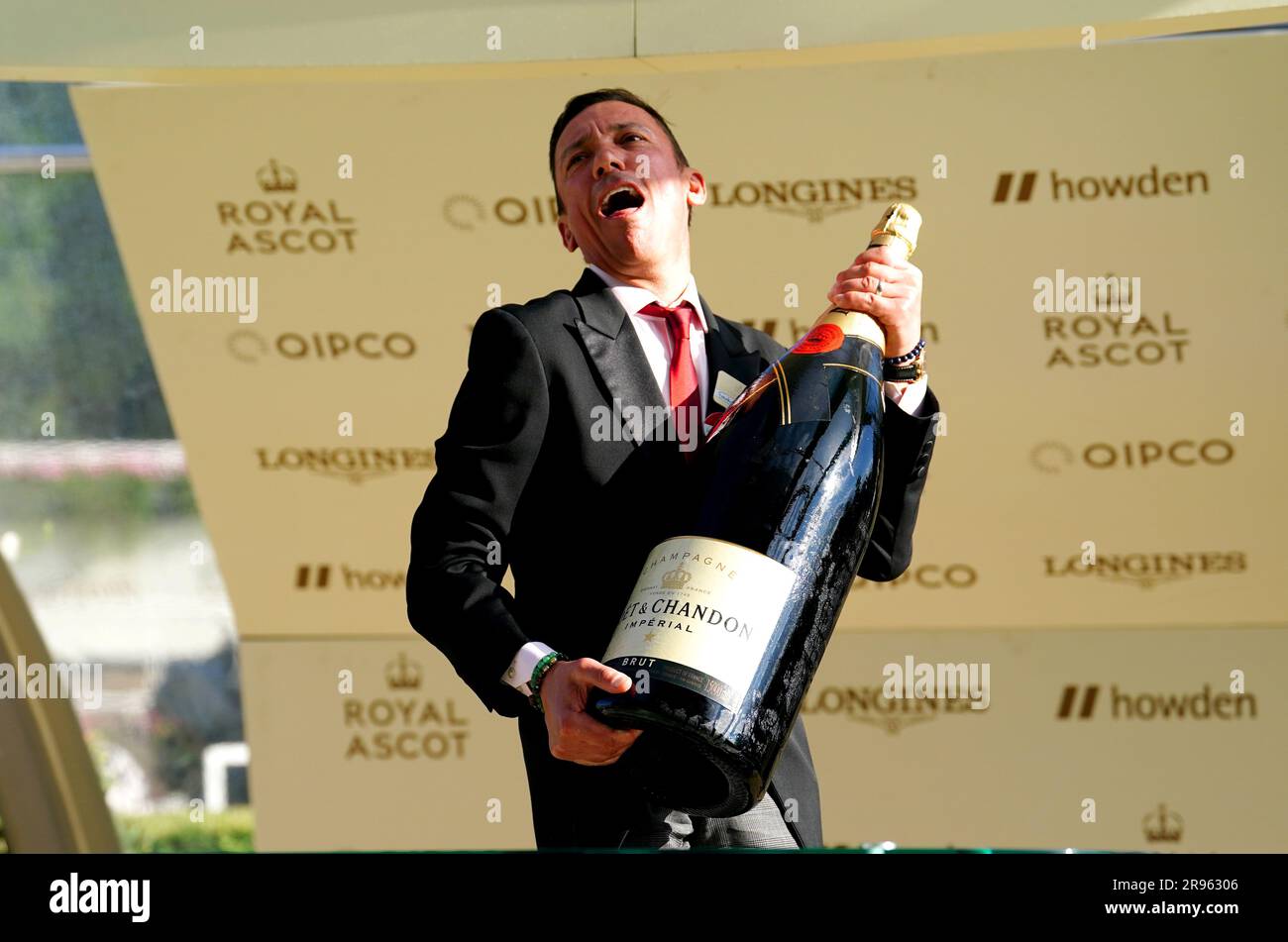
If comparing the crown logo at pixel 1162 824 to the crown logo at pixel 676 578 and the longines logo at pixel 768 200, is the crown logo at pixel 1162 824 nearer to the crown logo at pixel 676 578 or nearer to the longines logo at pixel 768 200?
the longines logo at pixel 768 200

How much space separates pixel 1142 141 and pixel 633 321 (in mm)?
2037

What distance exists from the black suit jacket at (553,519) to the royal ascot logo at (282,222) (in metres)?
1.97

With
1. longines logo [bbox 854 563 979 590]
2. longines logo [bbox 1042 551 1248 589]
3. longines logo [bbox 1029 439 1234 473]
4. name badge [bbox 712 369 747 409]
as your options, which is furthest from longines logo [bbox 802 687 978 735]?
name badge [bbox 712 369 747 409]

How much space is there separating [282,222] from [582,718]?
242cm

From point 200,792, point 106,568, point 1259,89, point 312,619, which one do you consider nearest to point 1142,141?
point 1259,89

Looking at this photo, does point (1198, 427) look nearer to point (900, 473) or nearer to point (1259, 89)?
point (1259, 89)

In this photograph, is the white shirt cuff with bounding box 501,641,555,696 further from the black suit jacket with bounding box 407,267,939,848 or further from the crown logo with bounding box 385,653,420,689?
the crown logo with bounding box 385,653,420,689

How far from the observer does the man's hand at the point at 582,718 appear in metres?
1.36

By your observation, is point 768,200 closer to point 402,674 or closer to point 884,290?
point 402,674

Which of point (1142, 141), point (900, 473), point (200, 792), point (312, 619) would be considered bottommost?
point (200, 792)

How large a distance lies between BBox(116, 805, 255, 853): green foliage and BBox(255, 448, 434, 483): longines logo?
3269 millimetres

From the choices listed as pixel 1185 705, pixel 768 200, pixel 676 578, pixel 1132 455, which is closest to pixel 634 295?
pixel 676 578
